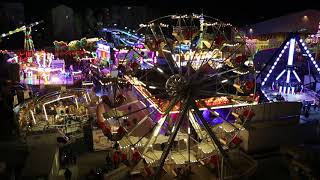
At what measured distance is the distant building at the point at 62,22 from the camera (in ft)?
129

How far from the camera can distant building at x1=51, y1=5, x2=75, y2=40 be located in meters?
39.2

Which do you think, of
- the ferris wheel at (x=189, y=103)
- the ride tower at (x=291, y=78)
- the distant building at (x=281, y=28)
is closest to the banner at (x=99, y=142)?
the ferris wheel at (x=189, y=103)

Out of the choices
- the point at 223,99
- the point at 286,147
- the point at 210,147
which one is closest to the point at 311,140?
the point at 286,147

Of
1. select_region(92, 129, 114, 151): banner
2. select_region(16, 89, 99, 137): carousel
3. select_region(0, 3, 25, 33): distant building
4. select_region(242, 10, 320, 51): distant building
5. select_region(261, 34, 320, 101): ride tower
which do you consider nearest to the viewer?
select_region(92, 129, 114, 151): banner

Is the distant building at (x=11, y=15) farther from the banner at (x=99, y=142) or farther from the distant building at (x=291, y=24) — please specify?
the distant building at (x=291, y=24)

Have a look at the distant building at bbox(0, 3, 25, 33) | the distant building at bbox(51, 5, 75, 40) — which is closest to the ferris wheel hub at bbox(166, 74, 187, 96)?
the distant building at bbox(0, 3, 25, 33)

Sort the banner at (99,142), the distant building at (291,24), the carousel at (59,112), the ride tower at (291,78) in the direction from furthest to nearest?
1. the distant building at (291,24)
2. the ride tower at (291,78)
3. the carousel at (59,112)
4. the banner at (99,142)

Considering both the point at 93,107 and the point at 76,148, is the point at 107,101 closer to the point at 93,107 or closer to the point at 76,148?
the point at 76,148

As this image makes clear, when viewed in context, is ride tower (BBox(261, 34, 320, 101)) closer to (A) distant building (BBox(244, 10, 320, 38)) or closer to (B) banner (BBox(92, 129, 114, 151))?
(B) banner (BBox(92, 129, 114, 151))

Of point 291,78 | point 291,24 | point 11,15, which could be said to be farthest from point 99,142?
point 291,24

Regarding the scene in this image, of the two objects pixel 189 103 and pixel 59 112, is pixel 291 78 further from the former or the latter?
pixel 59 112

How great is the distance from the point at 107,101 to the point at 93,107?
8074 millimetres

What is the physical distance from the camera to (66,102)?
67.5 ft

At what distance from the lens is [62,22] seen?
39.7 m
